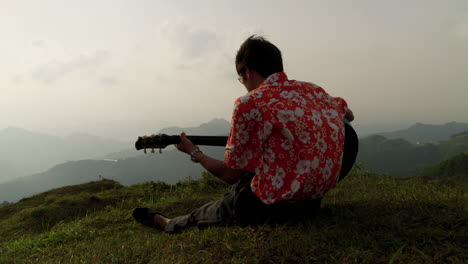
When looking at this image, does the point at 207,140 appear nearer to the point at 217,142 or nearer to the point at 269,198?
the point at 217,142

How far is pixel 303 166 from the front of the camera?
2.99m

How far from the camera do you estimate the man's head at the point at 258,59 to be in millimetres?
3279

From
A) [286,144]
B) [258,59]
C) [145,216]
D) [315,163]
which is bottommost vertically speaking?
[145,216]

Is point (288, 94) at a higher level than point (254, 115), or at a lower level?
higher

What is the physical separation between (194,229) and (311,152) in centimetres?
214

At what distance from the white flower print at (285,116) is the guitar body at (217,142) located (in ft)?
3.60

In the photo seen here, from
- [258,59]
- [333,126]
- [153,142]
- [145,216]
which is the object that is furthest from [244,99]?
[145,216]

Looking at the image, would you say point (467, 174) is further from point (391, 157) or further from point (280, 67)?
point (391, 157)

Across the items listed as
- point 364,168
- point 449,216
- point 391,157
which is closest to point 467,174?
point 364,168

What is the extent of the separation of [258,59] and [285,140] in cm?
101

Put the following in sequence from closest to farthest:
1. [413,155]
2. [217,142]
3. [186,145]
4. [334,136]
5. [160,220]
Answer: [334,136] < [186,145] < [217,142] < [160,220] < [413,155]

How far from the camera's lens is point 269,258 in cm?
295

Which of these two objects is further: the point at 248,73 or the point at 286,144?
the point at 248,73

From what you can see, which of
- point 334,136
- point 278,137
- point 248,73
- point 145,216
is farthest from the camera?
point 145,216
